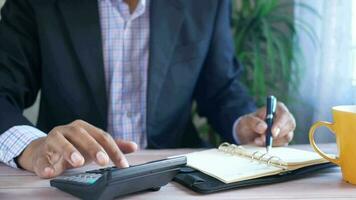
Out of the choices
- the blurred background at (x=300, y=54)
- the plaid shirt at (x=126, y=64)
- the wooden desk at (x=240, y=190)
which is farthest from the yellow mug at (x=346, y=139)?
the blurred background at (x=300, y=54)

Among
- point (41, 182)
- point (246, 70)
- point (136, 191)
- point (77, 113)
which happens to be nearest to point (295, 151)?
point (136, 191)

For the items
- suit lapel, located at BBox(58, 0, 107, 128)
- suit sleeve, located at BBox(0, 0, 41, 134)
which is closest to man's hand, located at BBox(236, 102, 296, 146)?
suit lapel, located at BBox(58, 0, 107, 128)

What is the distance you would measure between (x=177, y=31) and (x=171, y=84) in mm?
140

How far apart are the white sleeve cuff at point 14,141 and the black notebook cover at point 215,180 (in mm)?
279

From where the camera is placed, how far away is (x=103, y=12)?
1152 mm

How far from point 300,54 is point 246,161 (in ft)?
2.88

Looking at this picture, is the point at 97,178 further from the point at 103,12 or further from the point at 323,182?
the point at 103,12

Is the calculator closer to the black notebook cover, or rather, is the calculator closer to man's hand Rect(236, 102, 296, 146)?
the black notebook cover

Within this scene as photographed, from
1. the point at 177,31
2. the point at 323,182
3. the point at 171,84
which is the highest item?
the point at 177,31

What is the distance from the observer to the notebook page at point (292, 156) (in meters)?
0.75

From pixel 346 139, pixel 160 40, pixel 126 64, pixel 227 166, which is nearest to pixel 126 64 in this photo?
pixel 126 64

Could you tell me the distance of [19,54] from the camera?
109 cm

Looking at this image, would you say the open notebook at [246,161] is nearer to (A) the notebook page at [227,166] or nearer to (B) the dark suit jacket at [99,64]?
(A) the notebook page at [227,166]

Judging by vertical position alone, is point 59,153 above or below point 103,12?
below
